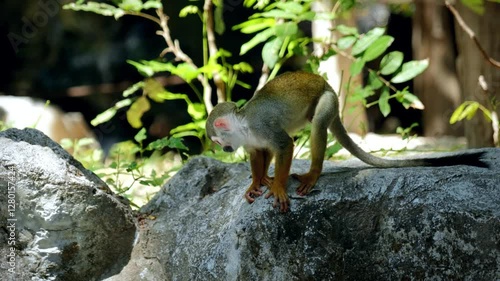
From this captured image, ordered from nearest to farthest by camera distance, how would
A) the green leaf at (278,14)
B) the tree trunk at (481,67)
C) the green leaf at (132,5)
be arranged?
1. the green leaf at (278,14)
2. the green leaf at (132,5)
3. the tree trunk at (481,67)

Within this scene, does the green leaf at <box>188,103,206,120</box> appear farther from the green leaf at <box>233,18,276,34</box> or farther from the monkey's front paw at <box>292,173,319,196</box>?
the monkey's front paw at <box>292,173,319,196</box>

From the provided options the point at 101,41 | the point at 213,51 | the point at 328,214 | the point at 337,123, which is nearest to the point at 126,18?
the point at 101,41

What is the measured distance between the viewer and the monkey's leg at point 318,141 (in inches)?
110

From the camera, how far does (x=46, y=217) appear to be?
106 inches

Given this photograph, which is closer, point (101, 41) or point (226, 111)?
point (226, 111)

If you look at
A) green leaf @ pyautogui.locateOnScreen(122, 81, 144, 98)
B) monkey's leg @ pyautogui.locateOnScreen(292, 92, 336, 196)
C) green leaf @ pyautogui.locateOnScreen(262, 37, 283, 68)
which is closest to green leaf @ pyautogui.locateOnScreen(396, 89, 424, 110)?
green leaf @ pyautogui.locateOnScreen(262, 37, 283, 68)

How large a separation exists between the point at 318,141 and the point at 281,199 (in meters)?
0.36

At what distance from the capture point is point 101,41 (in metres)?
9.74

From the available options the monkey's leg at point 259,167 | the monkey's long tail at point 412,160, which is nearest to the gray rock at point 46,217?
the monkey's leg at point 259,167

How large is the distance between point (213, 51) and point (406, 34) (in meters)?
6.03

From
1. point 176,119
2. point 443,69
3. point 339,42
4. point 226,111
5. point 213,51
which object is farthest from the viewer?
point 176,119

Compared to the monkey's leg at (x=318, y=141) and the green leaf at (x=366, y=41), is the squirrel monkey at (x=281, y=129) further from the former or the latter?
the green leaf at (x=366, y=41)

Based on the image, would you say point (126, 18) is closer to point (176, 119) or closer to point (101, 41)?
point (101, 41)

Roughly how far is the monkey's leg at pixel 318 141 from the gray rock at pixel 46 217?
3.02 feet
